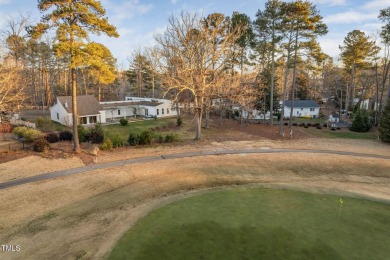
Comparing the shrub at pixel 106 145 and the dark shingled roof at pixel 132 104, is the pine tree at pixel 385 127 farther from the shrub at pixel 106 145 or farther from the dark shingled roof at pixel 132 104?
the dark shingled roof at pixel 132 104

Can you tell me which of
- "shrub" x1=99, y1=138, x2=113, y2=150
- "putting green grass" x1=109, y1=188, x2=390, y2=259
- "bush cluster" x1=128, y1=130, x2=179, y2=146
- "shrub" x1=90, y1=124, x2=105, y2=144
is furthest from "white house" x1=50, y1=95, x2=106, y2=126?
"putting green grass" x1=109, y1=188, x2=390, y2=259

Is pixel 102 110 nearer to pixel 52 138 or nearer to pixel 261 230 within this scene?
pixel 52 138

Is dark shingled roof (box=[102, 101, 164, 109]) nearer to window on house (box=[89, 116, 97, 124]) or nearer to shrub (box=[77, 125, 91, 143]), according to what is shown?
window on house (box=[89, 116, 97, 124])

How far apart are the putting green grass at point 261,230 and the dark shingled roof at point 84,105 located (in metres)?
34.9

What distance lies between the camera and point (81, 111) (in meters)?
41.8

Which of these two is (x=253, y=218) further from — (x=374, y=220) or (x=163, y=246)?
(x=374, y=220)

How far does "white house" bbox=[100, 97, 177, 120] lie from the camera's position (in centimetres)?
4939

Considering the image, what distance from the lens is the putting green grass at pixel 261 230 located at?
27.0ft

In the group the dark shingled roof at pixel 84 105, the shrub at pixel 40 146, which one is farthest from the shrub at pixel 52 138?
the dark shingled roof at pixel 84 105

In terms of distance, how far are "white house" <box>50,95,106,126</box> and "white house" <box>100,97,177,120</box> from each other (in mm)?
4316

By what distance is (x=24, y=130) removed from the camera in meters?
26.1

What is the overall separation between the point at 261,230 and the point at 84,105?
134ft

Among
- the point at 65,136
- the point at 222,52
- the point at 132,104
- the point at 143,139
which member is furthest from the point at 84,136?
the point at 132,104

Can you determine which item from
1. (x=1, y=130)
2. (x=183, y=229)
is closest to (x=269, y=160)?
(x=183, y=229)
